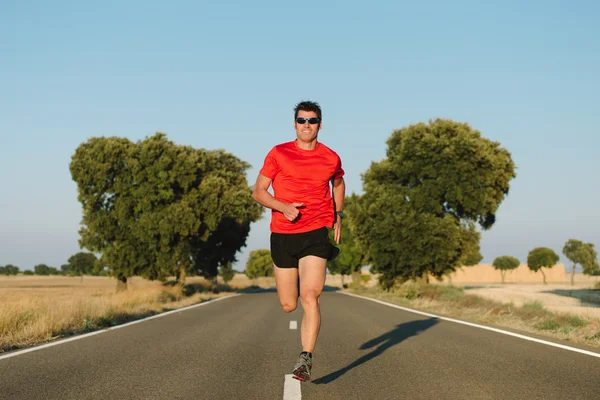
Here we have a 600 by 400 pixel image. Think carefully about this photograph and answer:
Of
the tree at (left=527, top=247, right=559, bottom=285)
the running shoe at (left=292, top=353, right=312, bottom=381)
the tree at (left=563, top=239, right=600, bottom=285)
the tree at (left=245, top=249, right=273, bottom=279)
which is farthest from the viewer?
the tree at (left=245, top=249, right=273, bottom=279)

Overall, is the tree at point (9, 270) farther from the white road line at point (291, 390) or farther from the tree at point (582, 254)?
the white road line at point (291, 390)

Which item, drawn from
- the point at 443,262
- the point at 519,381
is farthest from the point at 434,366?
the point at 443,262

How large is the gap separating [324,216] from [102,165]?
32.5 m

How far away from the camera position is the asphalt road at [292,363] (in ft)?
17.9

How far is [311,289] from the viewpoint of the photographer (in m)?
5.11

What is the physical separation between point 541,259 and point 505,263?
10.3 metres

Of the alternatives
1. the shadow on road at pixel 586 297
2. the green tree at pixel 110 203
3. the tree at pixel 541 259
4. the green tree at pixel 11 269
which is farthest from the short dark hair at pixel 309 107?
the green tree at pixel 11 269

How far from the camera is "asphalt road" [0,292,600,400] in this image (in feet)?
17.9

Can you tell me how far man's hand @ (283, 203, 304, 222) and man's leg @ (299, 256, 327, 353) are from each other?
1.24ft

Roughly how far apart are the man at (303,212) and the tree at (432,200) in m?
26.5

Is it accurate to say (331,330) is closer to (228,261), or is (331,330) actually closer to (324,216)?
(324,216)

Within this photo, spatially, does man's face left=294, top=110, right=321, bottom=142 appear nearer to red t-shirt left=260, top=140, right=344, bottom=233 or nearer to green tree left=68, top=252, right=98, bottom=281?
red t-shirt left=260, top=140, right=344, bottom=233

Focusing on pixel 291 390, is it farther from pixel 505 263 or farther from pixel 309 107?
pixel 505 263

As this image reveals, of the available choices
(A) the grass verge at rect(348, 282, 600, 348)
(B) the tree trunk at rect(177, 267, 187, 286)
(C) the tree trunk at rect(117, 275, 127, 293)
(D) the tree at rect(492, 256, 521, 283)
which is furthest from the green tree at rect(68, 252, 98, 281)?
(A) the grass verge at rect(348, 282, 600, 348)
